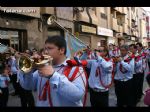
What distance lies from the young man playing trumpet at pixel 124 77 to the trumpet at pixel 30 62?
5.02m

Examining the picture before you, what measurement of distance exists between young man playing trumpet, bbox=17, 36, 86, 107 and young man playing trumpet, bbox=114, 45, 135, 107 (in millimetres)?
4887

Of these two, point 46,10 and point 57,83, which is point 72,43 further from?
point 46,10

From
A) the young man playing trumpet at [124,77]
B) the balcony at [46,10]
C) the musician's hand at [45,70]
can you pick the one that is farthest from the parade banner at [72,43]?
the balcony at [46,10]

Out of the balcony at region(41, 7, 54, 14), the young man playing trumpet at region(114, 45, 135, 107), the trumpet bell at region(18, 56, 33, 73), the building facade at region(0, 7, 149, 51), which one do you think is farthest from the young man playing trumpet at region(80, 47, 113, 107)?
the balcony at region(41, 7, 54, 14)

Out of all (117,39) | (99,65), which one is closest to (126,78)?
(99,65)

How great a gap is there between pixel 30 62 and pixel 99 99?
12.6 ft

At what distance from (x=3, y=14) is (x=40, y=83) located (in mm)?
12586

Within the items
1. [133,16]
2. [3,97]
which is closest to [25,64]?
[3,97]

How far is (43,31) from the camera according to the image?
19.9 m

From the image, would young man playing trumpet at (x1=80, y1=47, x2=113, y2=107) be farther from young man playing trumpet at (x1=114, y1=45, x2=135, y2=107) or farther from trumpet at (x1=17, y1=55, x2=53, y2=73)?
trumpet at (x1=17, y1=55, x2=53, y2=73)

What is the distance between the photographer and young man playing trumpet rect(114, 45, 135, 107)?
8.66 meters

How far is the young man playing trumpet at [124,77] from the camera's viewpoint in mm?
8656

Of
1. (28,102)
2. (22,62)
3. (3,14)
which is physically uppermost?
(3,14)

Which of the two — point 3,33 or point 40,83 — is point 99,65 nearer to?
point 40,83
